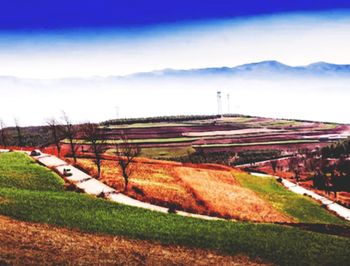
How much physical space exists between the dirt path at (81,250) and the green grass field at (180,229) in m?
1.77

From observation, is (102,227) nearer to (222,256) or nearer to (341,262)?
(222,256)

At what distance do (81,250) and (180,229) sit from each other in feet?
35.2

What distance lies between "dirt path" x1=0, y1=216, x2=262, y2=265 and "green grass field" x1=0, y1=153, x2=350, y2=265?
1770 millimetres

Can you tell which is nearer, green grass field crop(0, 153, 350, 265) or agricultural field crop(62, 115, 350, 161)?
green grass field crop(0, 153, 350, 265)

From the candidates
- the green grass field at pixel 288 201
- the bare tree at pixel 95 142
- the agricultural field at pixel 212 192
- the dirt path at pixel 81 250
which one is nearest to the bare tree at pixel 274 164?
the green grass field at pixel 288 201

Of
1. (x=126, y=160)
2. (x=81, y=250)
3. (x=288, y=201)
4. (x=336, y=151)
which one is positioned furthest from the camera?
(x=336, y=151)

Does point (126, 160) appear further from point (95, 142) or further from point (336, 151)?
point (336, 151)

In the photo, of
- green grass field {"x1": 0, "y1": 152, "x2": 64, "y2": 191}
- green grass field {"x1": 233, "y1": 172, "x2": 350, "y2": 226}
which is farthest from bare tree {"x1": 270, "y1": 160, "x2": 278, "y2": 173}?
green grass field {"x1": 0, "y1": 152, "x2": 64, "y2": 191}

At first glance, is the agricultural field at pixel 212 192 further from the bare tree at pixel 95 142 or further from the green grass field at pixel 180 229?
the green grass field at pixel 180 229

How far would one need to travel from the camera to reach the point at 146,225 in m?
39.8

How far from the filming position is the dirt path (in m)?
28.2

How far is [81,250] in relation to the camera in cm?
3086

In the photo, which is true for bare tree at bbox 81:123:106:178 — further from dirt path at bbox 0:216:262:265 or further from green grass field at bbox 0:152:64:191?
dirt path at bbox 0:216:262:265

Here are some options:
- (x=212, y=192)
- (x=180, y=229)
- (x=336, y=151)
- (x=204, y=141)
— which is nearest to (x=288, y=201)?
(x=212, y=192)
